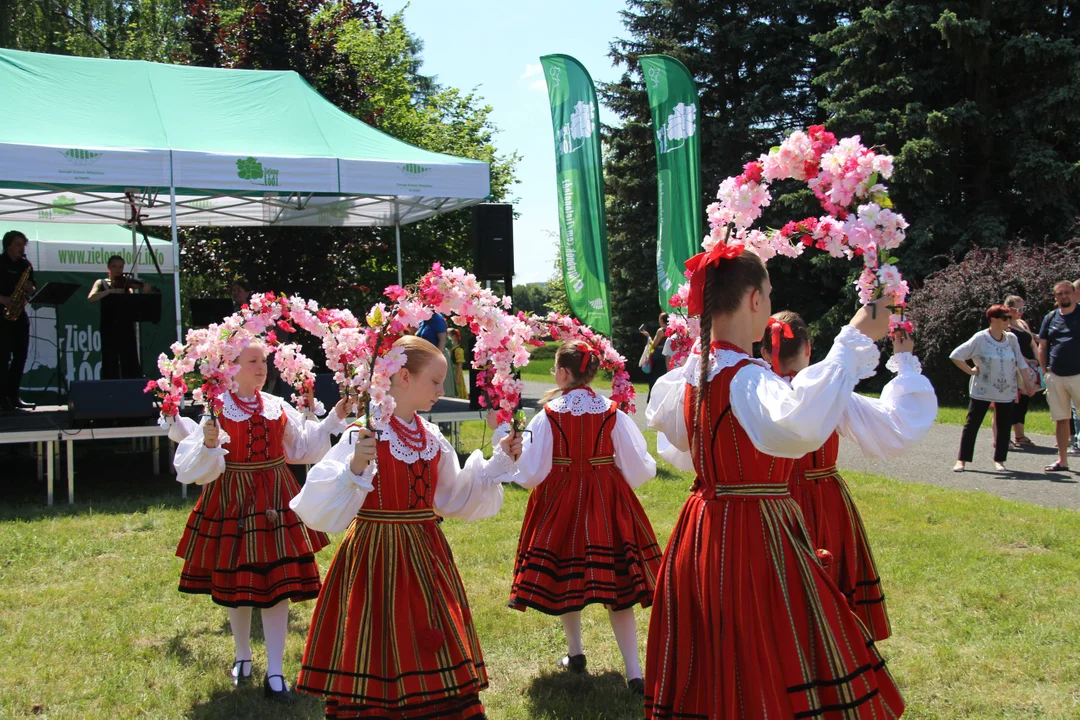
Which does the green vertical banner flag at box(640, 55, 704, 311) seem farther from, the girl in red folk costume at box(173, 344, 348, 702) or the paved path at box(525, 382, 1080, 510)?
the girl in red folk costume at box(173, 344, 348, 702)

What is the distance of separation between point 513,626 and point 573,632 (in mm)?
752

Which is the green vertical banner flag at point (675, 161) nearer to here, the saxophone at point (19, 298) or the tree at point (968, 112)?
the tree at point (968, 112)

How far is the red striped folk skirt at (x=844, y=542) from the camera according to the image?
385cm

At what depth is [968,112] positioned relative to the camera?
17.9 metres

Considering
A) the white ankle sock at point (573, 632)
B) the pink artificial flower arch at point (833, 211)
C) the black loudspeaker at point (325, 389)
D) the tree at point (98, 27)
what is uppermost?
the tree at point (98, 27)

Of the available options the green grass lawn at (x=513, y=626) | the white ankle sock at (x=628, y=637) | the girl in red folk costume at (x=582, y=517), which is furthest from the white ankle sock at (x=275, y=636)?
the white ankle sock at (x=628, y=637)

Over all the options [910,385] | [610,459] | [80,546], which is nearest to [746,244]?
[910,385]

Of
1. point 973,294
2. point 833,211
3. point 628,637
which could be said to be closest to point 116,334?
point 628,637

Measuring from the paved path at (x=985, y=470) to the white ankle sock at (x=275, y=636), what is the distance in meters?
6.45

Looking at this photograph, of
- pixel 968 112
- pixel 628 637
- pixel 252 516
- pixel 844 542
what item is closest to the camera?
pixel 844 542

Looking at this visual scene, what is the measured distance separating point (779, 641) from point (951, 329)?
14589 millimetres

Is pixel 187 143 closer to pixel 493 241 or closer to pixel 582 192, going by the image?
pixel 493 241

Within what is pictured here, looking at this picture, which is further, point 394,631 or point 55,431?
point 55,431

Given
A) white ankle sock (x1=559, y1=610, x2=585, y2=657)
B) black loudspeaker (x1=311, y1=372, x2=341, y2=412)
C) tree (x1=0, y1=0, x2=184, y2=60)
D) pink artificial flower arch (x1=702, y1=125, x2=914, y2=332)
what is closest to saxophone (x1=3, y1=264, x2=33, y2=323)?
black loudspeaker (x1=311, y1=372, x2=341, y2=412)
